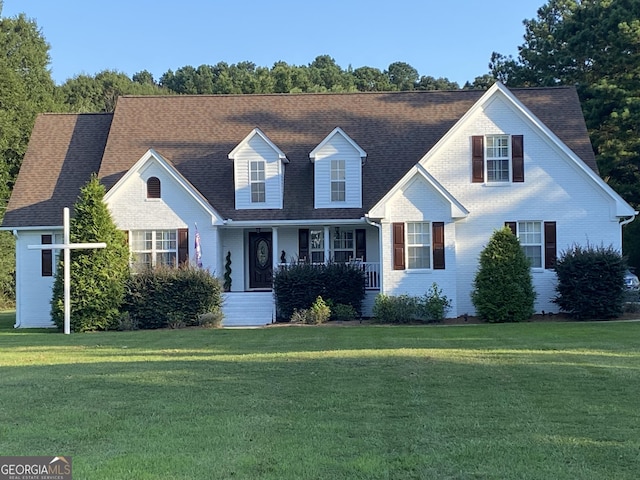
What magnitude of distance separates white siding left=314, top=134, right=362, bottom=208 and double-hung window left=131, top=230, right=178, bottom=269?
16.7 ft

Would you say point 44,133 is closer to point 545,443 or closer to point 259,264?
point 259,264

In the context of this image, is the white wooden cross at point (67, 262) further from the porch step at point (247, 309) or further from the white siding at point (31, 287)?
the porch step at point (247, 309)

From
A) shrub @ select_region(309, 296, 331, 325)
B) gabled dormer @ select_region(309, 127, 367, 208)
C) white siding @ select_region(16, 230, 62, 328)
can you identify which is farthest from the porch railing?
white siding @ select_region(16, 230, 62, 328)

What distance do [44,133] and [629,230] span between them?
1035 inches

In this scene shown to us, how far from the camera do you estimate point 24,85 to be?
44094mm

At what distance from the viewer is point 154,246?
79.2 ft

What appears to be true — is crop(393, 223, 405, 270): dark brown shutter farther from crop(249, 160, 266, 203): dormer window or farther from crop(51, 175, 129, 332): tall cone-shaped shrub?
crop(51, 175, 129, 332): tall cone-shaped shrub

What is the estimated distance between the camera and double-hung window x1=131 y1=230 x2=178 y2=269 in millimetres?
24047

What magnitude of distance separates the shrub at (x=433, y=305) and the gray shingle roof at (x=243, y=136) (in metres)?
3.94

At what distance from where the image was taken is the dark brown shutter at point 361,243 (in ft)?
82.9

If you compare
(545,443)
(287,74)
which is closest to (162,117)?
(545,443)

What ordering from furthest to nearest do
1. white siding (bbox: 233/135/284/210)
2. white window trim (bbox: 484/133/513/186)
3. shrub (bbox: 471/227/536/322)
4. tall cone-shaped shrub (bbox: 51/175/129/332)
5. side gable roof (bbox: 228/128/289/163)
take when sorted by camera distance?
1. white siding (bbox: 233/135/284/210)
2. side gable roof (bbox: 228/128/289/163)
3. white window trim (bbox: 484/133/513/186)
4. tall cone-shaped shrub (bbox: 51/175/129/332)
5. shrub (bbox: 471/227/536/322)

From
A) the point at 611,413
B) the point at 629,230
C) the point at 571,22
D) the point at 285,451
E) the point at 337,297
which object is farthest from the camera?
the point at 571,22

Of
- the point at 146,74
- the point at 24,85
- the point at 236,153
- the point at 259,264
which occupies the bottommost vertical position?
the point at 259,264
